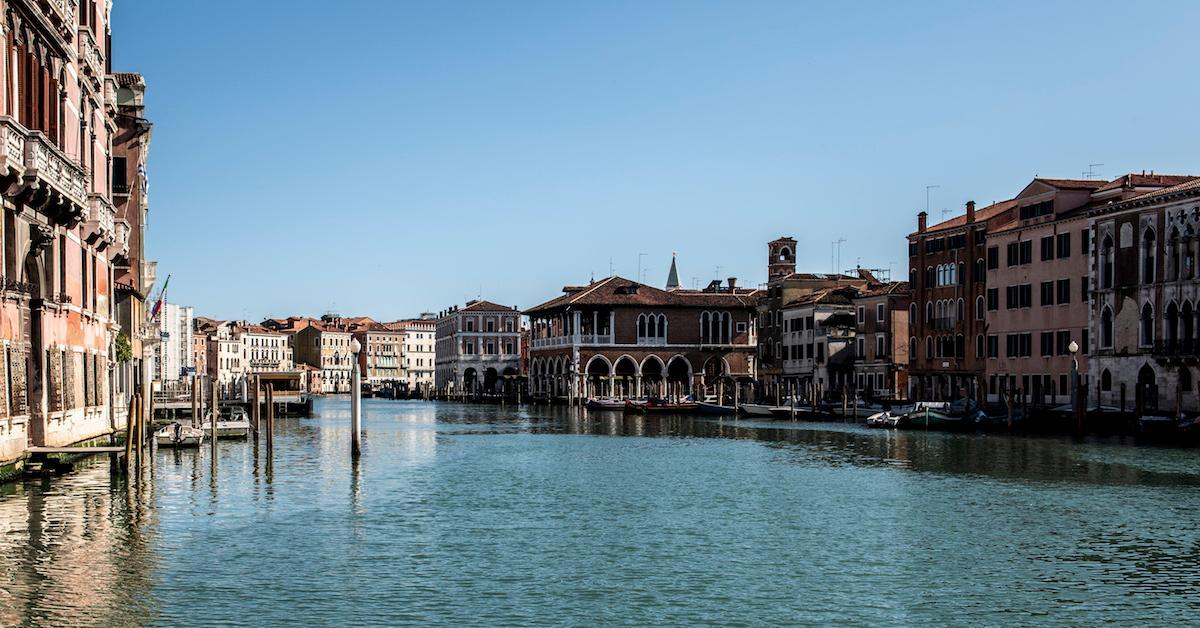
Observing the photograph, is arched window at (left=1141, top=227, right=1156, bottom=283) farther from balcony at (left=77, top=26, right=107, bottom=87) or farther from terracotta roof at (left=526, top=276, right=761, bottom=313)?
terracotta roof at (left=526, top=276, right=761, bottom=313)

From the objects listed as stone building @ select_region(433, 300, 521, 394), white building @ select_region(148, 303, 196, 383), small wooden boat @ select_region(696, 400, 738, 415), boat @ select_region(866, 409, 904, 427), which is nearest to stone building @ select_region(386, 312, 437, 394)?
stone building @ select_region(433, 300, 521, 394)

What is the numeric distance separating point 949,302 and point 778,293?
18152 millimetres

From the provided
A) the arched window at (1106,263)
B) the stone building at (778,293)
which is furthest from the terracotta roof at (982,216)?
the stone building at (778,293)

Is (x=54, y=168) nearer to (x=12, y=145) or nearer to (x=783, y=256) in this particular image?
(x=12, y=145)

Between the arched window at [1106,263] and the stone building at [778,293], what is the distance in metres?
27.0

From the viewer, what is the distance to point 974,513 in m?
19.7

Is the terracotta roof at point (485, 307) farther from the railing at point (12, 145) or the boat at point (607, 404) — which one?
the railing at point (12, 145)

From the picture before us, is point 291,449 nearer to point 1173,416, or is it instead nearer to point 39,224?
point 39,224

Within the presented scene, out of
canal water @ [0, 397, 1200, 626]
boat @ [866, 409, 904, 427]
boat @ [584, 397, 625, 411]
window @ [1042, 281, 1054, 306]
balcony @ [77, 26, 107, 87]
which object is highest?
balcony @ [77, 26, 107, 87]

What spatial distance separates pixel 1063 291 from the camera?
45938mm

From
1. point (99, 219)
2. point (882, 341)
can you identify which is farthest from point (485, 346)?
point (99, 219)

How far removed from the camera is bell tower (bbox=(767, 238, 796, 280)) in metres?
73.7

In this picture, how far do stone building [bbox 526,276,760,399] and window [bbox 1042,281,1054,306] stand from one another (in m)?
30.4

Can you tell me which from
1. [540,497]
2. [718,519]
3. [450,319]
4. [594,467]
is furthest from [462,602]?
[450,319]
